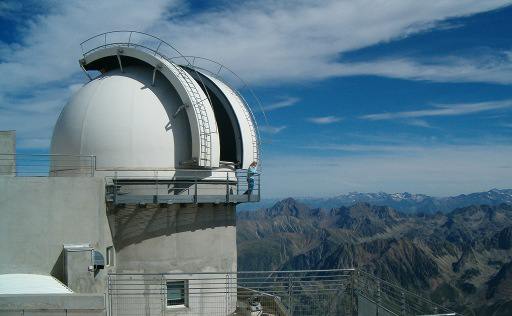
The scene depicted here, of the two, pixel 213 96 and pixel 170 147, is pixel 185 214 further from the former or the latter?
pixel 213 96

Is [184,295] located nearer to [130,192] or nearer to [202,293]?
[202,293]

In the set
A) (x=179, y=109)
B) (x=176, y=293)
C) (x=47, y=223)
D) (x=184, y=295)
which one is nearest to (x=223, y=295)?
(x=184, y=295)

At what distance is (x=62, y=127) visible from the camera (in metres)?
18.3

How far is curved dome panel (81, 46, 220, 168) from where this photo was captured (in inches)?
681

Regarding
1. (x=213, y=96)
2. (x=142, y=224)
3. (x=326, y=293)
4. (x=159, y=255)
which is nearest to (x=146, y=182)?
(x=142, y=224)

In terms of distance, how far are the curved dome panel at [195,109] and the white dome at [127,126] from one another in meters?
0.52

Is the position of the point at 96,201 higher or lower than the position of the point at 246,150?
lower

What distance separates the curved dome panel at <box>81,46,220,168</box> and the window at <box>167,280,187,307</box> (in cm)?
424

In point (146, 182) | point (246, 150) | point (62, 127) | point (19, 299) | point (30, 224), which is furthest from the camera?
point (246, 150)

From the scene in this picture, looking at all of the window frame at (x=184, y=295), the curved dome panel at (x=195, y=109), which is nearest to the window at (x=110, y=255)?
the window frame at (x=184, y=295)

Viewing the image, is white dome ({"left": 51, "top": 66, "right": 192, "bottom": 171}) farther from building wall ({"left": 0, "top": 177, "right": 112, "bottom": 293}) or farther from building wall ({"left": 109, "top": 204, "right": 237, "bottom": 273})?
building wall ({"left": 0, "top": 177, "right": 112, "bottom": 293})

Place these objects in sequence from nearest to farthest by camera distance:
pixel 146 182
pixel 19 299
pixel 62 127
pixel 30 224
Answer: pixel 19 299 < pixel 30 224 < pixel 146 182 < pixel 62 127

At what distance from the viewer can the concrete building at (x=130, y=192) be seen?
15055 mm

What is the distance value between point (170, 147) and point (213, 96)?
3.56m
